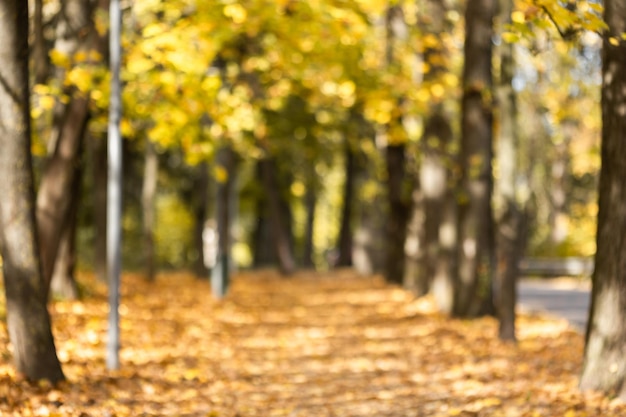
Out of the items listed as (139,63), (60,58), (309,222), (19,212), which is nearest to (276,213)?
(309,222)

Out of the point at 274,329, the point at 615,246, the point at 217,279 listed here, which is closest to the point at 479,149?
the point at 274,329

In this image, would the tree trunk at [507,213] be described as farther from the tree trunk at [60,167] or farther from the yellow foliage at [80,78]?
the yellow foliage at [80,78]

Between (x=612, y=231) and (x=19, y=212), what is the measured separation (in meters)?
5.30

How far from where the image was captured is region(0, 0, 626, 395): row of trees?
940 centimetres

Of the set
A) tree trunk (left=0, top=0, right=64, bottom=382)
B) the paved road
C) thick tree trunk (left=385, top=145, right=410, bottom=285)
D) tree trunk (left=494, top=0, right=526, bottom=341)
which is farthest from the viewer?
thick tree trunk (left=385, top=145, right=410, bottom=285)

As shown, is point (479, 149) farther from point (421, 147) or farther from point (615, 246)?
point (615, 246)

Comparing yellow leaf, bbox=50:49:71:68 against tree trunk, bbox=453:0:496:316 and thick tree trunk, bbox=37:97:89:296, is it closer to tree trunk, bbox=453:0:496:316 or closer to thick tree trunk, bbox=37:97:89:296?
thick tree trunk, bbox=37:97:89:296

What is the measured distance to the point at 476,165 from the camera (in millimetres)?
17156

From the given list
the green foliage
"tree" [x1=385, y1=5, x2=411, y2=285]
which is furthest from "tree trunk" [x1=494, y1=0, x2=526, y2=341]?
the green foliage

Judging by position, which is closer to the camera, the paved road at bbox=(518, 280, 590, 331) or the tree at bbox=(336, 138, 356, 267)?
the paved road at bbox=(518, 280, 590, 331)

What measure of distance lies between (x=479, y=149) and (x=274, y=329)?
4.96m

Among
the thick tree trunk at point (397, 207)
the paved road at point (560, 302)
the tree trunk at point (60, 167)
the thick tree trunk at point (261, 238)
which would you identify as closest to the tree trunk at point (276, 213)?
the thick tree trunk at point (397, 207)

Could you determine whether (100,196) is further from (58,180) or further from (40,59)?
(40,59)

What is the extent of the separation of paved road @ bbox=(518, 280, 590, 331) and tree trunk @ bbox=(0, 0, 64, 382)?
10.5 metres
